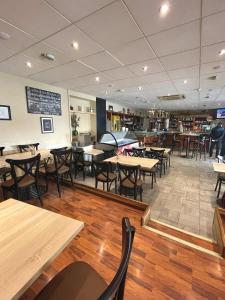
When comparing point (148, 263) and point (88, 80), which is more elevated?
point (88, 80)

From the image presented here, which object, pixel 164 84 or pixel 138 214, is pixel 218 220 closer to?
pixel 138 214

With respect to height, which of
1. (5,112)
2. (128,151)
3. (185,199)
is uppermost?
(5,112)

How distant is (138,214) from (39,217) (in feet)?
5.96

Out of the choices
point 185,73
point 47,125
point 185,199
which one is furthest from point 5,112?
point 185,199

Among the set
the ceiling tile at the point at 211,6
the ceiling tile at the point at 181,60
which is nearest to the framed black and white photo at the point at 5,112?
the ceiling tile at the point at 181,60

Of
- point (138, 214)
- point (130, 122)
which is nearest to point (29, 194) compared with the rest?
point (138, 214)

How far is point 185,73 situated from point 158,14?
246 cm

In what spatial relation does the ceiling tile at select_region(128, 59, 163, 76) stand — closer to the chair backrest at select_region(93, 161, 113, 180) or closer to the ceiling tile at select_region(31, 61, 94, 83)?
the ceiling tile at select_region(31, 61, 94, 83)

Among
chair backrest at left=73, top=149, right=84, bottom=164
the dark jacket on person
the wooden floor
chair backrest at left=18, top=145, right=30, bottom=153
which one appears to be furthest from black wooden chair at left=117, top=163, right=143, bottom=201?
the dark jacket on person

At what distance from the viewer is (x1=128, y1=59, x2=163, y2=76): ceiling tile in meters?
3.25

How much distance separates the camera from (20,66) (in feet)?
11.5

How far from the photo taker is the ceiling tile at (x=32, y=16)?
5.67 feet

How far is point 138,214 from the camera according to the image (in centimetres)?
253

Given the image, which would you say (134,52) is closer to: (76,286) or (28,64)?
(28,64)
